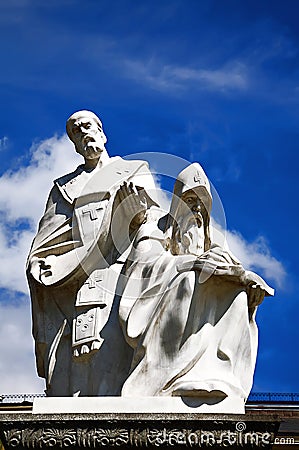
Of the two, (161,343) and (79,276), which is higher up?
(79,276)

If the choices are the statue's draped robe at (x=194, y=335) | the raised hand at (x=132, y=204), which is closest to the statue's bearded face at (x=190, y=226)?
the raised hand at (x=132, y=204)

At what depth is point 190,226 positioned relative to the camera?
402 inches

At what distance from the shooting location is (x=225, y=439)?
27.6 ft

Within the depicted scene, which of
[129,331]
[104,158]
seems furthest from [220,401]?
[104,158]

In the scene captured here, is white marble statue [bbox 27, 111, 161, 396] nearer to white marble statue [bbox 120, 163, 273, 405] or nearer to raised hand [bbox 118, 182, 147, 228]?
raised hand [bbox 118, 182, 147, 228]

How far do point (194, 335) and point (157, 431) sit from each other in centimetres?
102

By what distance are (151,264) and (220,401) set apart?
1.49 meters

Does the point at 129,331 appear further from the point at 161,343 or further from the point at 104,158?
the point at 104,158

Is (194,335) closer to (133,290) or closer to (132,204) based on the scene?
(133,290)

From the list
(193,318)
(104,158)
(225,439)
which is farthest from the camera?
(104,158)

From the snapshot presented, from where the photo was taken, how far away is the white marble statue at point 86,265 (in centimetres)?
978

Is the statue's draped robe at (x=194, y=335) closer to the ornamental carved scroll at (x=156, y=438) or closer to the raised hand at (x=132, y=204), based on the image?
the ornamental carved scroll at (x=156, y=438)

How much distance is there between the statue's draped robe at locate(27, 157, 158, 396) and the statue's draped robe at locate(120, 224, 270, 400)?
1.39 ft
